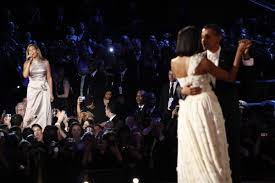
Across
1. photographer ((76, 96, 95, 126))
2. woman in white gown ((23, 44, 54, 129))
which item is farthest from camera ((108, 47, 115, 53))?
woman in white gown ((23, 44, 54, 129))

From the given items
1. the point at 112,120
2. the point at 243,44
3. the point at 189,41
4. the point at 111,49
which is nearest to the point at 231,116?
the point at 243,44

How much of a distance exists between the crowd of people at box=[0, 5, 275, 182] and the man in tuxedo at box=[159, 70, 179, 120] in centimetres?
2

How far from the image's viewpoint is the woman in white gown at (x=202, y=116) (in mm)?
5641

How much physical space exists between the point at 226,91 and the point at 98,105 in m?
5.77

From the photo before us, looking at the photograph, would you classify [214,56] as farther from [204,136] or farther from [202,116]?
[204,136]

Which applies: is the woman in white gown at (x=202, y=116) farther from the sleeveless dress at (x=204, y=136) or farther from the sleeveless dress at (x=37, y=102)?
the sleeveless dress at (x=37, y=102)

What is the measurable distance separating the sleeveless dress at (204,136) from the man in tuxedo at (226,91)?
25 cm

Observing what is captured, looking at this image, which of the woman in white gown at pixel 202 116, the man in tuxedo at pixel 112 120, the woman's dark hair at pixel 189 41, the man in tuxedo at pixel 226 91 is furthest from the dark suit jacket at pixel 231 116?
the man in tuxedo at pixel 112 120

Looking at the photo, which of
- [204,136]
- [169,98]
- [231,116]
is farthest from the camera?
[169,98]

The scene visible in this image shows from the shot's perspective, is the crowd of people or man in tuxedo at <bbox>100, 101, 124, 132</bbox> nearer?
the crowd of people

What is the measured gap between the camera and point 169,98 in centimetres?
1093

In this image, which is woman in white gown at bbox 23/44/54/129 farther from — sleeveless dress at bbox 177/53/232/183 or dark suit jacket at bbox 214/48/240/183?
sleeveless dress at bbox 177/53/232/183

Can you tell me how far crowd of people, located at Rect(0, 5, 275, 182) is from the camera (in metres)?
7.89

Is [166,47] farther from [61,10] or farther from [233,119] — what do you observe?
[233,119]
